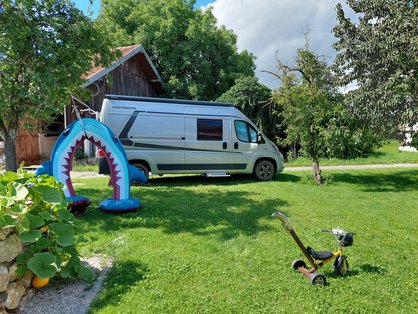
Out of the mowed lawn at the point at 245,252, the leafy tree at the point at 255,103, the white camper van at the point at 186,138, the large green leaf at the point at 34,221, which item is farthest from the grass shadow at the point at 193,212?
the leafy tree at the point at 255,103

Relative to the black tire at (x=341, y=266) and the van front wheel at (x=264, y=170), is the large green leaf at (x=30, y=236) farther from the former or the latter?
the van front wheel at (x=264, y=170)

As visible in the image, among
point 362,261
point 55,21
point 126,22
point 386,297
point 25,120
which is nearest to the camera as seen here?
point 386,297

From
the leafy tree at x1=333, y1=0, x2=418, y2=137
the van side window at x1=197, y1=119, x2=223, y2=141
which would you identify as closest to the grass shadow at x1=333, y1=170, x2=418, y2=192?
the leafy tree at x1=333, y1=0, x2=418, y2=137

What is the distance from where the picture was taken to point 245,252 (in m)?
4.41

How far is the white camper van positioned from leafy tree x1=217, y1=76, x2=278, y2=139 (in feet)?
28.3

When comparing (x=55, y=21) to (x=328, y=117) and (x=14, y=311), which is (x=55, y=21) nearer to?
(x=14, y=311)

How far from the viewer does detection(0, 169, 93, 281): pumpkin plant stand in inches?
124

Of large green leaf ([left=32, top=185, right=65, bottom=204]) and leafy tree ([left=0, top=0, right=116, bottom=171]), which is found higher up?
leafy tree ([left=0, top=0, right=116, bottom=171])

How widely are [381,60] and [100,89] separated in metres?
14.0

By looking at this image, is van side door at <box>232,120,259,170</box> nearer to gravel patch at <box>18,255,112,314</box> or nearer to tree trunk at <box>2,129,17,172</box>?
tree trunk at <box>2,129,17,172</box>

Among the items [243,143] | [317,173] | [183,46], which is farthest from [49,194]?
[183,46]

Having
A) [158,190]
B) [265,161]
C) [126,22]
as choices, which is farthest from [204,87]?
[158,190]

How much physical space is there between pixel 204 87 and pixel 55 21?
Answer: 16532 mm

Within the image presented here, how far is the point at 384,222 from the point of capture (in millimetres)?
5957
